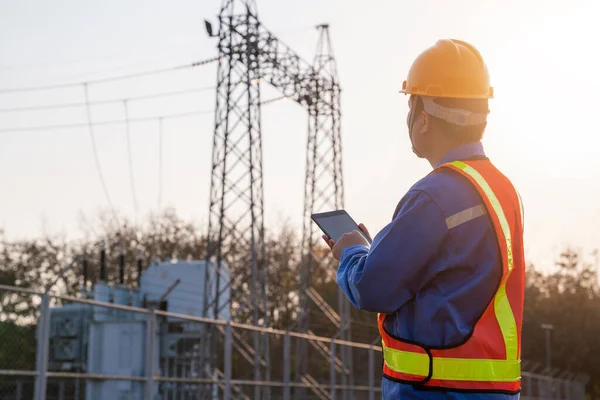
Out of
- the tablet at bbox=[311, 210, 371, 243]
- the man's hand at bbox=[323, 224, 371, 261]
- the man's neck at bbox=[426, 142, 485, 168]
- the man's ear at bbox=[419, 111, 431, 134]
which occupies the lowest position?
the man's hand at bbox=[323, 224, 371, 261]

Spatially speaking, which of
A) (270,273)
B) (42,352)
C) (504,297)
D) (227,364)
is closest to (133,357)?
(227,364)

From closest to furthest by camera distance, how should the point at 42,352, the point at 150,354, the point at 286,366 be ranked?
the point at 42,352, the point at 150,354, the point at 286,366

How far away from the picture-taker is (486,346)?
352cm

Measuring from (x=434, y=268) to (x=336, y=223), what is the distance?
2.07 ft

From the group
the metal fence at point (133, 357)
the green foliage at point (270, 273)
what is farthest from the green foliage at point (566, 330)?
the metal fence at point (133, 357)

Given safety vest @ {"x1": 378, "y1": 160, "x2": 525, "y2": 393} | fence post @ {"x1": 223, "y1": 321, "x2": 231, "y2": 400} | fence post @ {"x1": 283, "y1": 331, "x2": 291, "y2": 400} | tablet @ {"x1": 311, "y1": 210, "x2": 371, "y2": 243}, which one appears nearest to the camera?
safety vest @ {"x1": 378, "y1": 160, "x2": 525, "y2": 393}

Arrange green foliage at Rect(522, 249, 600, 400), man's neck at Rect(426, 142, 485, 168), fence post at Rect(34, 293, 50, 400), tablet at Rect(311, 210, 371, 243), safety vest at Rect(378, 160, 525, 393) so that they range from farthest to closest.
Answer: green foliage at Rect(522, 249, 600, 400) < fence post at Rect(34, 293, 50, 400) < tablet at Rect(311, 210, 371, 243) < man's neck at Rect(426, 142, 485, 168) < safety vest at Rect(378, 160, 525, 393)

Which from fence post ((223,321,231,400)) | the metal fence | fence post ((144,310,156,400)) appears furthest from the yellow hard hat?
fence post ((223,321,231,400))

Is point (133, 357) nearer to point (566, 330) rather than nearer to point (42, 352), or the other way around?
point (42, 352)

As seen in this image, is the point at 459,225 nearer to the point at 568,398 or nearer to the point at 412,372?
the point at 412,372

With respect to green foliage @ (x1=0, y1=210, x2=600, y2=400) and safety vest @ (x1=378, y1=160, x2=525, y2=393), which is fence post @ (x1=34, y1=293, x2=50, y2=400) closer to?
safety vest @ (x1=378, y1=160, x2=525, y2=393)

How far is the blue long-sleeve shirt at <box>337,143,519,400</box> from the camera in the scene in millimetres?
3518

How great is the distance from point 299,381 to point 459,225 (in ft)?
57.1

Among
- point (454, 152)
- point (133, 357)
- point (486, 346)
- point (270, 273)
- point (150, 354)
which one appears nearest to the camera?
point (486, 346)
